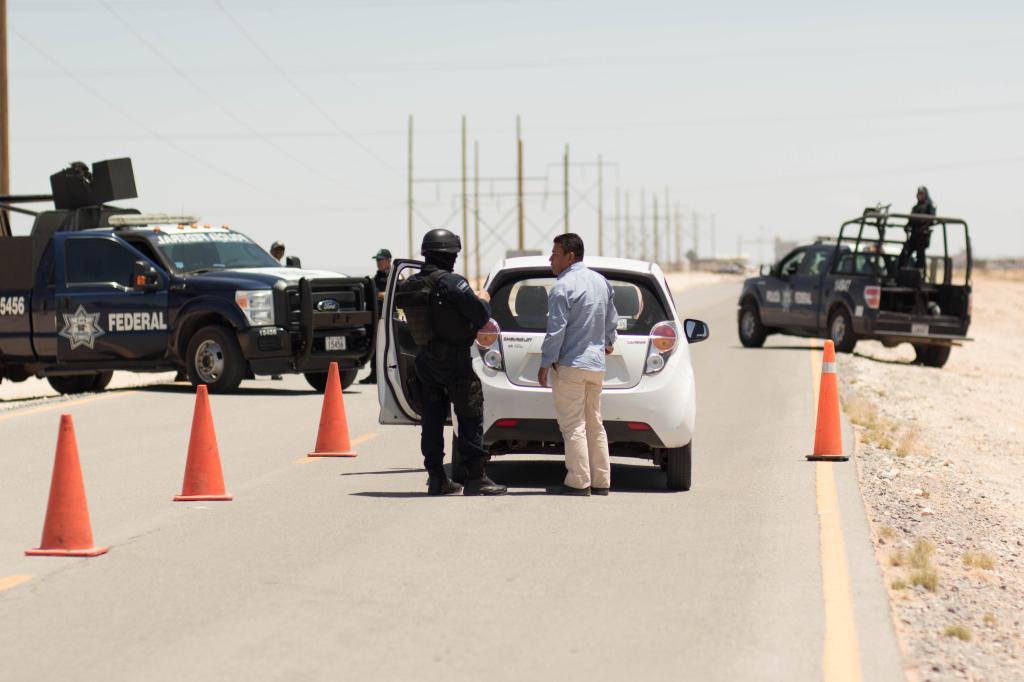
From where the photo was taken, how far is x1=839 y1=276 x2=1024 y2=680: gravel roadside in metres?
7.28

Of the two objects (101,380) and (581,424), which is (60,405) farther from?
(581,424)

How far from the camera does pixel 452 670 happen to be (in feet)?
20.9

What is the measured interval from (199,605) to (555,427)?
4288 mm

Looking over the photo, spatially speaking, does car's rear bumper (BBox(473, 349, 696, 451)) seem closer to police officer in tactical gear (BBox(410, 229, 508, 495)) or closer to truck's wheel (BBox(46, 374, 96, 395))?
police officer in tactical gear (BBox(410, 229, 508, 495))

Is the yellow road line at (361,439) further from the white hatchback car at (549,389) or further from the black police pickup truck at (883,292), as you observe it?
the black police pickup truck at (883,292)

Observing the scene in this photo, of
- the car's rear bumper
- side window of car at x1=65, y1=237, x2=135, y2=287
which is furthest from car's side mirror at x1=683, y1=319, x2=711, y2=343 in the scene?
side window of car at x1=65, y1=237, x2=135, y2=287

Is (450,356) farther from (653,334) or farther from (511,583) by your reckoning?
(511,583)

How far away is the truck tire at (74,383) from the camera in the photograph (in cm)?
2355

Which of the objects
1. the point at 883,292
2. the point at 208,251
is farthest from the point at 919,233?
the point at 208,251

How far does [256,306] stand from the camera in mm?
20578

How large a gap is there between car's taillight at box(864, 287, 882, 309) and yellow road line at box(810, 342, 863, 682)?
15673 mm

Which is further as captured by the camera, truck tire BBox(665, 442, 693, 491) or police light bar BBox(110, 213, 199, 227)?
police light bar BBox(110, 213, 199, 227)

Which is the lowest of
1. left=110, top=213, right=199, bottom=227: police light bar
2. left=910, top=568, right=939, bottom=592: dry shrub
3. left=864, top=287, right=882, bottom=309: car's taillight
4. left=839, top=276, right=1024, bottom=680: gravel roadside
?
left=839, top=276, right=1024, bottom=680: gravel roadside

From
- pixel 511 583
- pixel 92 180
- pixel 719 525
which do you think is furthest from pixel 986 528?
pixel 92 180
